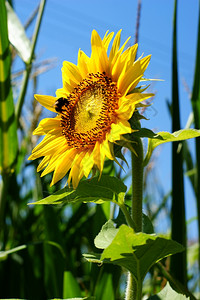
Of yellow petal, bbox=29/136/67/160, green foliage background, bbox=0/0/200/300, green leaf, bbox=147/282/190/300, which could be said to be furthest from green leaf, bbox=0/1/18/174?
green leaf, bbox=147/282/190/300

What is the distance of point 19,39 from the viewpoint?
3.14 feet

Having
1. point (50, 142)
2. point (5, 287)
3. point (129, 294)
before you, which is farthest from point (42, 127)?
point (5, 287)

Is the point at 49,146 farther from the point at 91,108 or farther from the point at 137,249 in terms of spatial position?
the point at 137,249

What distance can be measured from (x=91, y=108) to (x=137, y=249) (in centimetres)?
19

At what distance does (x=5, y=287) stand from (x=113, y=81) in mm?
849

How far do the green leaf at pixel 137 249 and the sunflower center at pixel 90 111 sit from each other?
13cm

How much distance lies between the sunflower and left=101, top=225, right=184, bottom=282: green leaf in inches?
3.4

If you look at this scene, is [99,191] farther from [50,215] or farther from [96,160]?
[50,215]

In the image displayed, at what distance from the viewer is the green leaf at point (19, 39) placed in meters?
0.94

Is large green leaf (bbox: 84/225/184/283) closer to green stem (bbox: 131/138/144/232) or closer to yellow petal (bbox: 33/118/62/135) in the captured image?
green stem (bbox: 131/138/144/232)

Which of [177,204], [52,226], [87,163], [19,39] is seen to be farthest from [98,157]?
[19,39]

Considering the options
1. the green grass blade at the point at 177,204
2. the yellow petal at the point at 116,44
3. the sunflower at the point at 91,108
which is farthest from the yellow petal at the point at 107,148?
the green grass blade at the point at 177,204

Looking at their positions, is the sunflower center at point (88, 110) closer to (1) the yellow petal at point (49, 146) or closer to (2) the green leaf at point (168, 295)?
(1) the yellow petal at point (49, 146)

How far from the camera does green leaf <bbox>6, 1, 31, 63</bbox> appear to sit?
0.94 m
